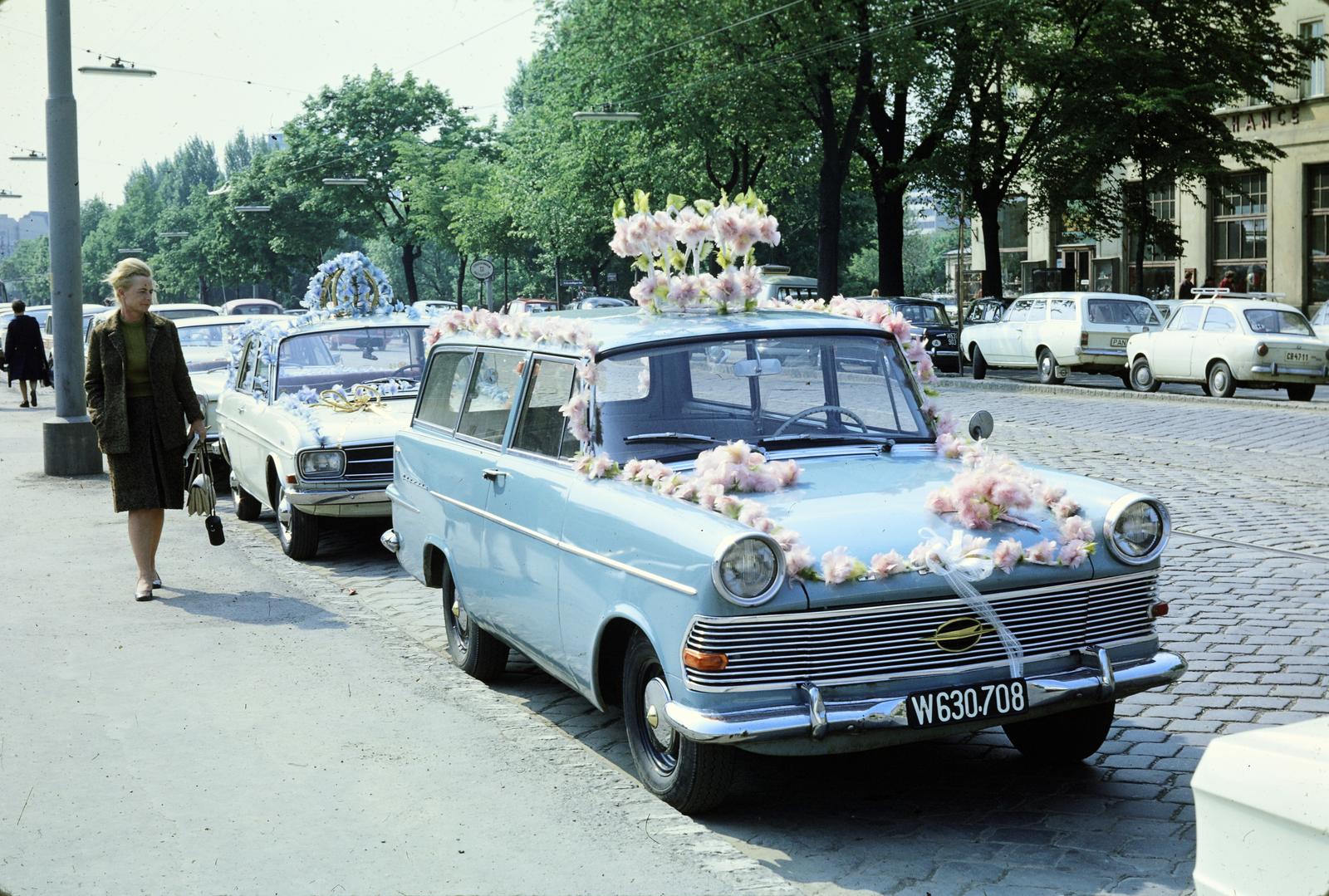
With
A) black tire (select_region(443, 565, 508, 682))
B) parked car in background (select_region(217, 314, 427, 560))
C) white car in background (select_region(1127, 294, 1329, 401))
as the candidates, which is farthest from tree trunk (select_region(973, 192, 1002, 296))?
black tire (select_region(443, 565, 508, 682))

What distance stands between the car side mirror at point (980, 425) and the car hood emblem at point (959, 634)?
1.76m

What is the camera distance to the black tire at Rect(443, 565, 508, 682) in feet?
23.9

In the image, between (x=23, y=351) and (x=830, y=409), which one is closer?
(x=830, y=409)

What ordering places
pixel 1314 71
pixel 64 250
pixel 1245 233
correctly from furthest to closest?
pixel 1245 233 → pixel 1314 71 → pixel 64 250

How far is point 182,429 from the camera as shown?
948 centimetres

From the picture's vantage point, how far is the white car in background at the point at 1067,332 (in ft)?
96.2

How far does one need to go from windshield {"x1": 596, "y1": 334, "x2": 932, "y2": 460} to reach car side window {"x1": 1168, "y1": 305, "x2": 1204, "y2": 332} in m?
21.8

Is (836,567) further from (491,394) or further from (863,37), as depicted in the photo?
(863,37)

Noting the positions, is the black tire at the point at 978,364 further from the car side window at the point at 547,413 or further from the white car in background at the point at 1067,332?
the car side window at the point at 547,413

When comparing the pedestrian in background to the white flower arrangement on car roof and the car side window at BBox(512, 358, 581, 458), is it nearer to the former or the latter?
the white flower arrangement on car roof

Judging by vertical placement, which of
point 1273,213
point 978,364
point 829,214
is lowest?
point 978,364

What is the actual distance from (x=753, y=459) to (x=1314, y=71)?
41.3 meters

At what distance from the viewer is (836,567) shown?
4.83 metres

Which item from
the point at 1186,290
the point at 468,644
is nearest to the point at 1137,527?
the point at 468,644
